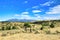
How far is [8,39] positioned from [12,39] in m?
0.66

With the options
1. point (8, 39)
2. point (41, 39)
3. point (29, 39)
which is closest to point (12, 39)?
point (8, 39)

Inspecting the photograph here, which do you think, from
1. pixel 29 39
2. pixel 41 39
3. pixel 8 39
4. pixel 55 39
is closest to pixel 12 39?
pixel 8 39

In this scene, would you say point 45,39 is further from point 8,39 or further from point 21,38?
point 8,39

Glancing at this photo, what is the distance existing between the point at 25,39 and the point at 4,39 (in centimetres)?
341

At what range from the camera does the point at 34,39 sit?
84.6 feet

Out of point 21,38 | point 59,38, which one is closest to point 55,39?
point 59,38

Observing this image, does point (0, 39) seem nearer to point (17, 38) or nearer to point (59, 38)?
point (17, 38)

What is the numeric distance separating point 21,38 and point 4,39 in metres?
2.77

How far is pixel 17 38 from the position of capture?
2664 centimetres

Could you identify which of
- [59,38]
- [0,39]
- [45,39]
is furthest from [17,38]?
[59,38]

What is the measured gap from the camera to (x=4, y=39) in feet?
85.2

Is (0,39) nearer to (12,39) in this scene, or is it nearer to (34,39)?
(12,39)

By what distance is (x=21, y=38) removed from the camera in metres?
26.5

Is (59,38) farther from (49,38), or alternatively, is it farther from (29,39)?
(29,39)
